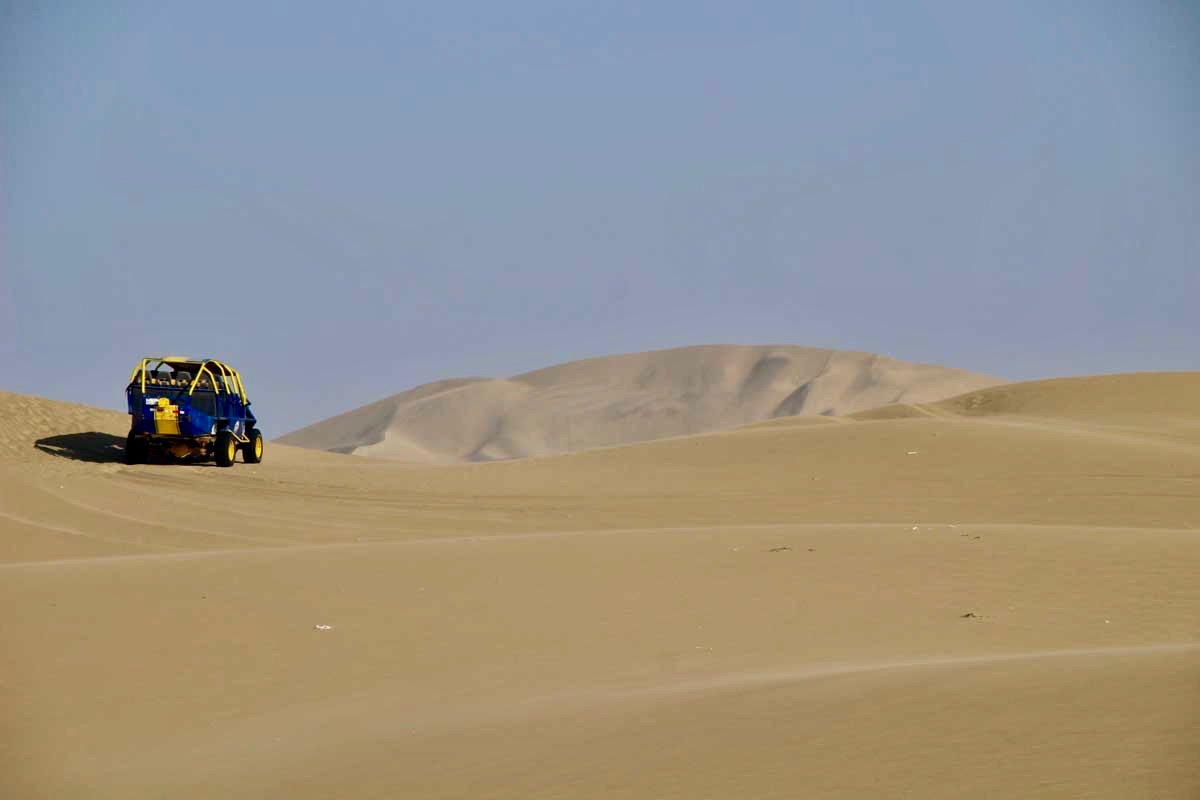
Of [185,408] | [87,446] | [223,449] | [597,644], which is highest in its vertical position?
[185,408]

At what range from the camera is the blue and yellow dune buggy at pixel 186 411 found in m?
24.7

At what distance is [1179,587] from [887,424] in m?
17.7

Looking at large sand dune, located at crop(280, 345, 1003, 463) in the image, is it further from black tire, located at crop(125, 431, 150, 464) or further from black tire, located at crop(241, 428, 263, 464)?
black tire, located at crop(125, 431, 150, 464)

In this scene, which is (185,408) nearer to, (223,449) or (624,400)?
(223,449)

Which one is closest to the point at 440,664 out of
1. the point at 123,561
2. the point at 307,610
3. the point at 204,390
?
the point at 307,610

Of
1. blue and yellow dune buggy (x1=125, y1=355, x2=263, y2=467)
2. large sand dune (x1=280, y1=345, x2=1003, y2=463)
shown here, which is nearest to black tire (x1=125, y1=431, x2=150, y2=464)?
blue and yellow dune buggy (x1=125, y1=355, x2=263, y2=467)

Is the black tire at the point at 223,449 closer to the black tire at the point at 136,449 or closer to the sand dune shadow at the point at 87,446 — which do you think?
the black tire at the point at 136,449

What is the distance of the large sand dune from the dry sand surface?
222 ft

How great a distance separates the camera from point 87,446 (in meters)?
27.4

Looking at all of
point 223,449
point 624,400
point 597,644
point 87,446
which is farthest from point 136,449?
point 624,400

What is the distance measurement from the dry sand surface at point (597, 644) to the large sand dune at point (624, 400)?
6762cm

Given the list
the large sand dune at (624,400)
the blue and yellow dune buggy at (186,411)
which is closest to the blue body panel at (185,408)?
the blue and yellow dune buggy at (186,411)

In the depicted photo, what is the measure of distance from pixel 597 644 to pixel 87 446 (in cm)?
1941

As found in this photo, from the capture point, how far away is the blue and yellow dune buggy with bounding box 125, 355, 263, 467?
80.9ft
